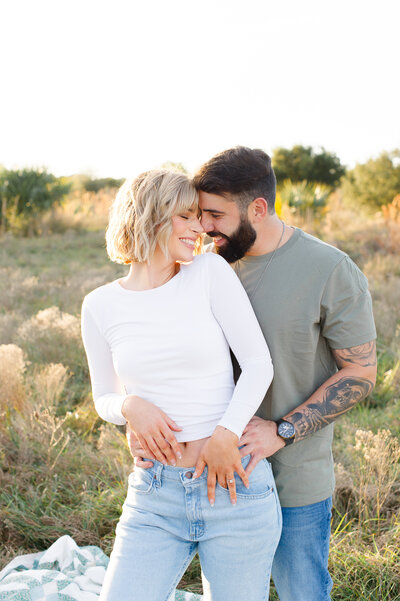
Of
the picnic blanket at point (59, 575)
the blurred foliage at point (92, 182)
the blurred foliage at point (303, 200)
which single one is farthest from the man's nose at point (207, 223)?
the blurred foliage at point (92, 182)

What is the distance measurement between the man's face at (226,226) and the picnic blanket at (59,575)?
1.78m

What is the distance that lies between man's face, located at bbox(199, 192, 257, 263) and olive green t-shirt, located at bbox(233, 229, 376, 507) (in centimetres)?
9

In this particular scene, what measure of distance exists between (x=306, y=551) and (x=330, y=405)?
0.53m

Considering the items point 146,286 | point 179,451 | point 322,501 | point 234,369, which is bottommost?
point 322,501

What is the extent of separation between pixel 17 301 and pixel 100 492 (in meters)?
5.17

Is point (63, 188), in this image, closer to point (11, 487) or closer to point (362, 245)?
point (362, 245)

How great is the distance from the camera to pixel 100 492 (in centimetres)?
336

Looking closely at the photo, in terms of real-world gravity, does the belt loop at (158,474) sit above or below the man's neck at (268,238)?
below

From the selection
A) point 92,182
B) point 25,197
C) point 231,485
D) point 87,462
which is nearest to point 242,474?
point 231,485

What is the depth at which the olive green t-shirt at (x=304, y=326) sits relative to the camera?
6.16 feet

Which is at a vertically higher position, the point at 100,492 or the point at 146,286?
the point at 146,286

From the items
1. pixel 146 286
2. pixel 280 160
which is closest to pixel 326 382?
pixel 146 286

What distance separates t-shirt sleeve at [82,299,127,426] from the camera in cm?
193

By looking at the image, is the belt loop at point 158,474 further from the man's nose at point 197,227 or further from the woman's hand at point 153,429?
the man's nose at point 197,227
